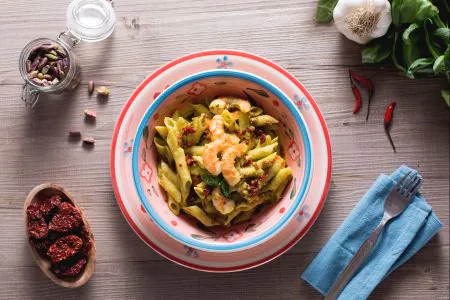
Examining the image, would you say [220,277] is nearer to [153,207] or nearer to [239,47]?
[153,207]

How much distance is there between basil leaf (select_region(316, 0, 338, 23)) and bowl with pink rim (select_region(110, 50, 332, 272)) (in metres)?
0.28

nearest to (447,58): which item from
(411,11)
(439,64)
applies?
(439,64)

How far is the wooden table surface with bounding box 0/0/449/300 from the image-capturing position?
187cm

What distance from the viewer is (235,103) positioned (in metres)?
1.69

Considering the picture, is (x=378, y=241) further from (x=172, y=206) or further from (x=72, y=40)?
(x=72, y=40)

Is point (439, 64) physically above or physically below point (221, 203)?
above

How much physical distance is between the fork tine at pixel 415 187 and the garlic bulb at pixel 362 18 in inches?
19.6

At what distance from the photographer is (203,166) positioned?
1633 mm

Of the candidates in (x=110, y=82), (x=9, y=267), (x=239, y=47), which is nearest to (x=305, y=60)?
(x=239, y=47)

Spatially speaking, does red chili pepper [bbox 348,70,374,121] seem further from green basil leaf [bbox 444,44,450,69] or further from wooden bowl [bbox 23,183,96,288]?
wooden bowl [bbox 23,183,96,288]

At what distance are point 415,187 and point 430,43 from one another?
18.9 inches

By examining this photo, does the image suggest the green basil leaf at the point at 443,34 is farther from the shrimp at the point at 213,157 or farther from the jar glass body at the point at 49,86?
the jar glass body at the point at 49,86

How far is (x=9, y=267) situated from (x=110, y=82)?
2.38 ft

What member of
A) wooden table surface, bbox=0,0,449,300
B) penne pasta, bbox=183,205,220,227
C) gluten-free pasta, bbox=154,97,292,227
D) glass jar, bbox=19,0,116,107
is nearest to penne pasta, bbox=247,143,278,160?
gluten-free pasta, bbox=154,97,292,227
